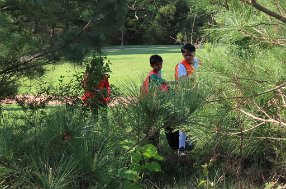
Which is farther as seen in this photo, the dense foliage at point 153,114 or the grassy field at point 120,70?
the grassy field at point 120,70

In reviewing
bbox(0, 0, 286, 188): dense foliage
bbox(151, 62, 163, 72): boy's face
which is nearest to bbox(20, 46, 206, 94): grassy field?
bbox(151, 62, 163, 72): boy's face

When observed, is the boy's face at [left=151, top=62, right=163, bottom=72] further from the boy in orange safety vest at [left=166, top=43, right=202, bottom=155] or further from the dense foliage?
the dense foliage

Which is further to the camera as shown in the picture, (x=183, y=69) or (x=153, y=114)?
(x=183, y=69)

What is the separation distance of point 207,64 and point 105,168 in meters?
1.70

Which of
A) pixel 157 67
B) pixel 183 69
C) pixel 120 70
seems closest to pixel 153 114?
pixel 157 67

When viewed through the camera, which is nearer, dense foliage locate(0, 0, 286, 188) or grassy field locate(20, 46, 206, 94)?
dense foliage locate(0, 0, 286, 188)

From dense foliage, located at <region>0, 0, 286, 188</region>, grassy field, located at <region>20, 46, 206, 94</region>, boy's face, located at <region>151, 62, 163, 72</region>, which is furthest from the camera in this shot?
boy's face, located at <region>151, 62, 163, 72</region>

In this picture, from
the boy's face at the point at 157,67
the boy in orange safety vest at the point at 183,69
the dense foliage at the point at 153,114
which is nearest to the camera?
the dense foliage at the point at 153,114

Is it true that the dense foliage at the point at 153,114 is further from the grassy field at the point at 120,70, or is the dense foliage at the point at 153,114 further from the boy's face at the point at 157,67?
the boy's face at the point at 157,67

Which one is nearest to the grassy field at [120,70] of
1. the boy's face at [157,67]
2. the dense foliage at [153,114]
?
the boy's face at [157,67]

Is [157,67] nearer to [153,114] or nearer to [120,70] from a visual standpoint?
[153,114]

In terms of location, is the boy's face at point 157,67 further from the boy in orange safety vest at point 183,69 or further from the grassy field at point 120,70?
the boy in orange safety vest at point 183,69

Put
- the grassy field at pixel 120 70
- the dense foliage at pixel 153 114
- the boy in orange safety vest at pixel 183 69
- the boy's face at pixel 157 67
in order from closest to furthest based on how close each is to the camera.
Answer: the dense foliage at pixel 153 114, the grassy field at pixel 120 70, the boy's face at pixel 157 67, the boy in orange safety vest at pixel 183 69

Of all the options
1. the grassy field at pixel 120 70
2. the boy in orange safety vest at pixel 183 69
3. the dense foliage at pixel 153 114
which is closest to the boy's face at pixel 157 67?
the grassy field at pixel 120 70
